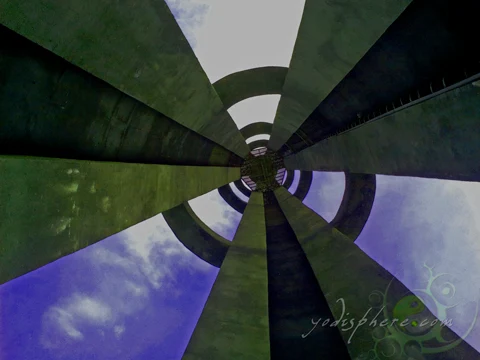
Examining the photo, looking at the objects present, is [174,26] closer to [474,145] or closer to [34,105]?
[34,105]

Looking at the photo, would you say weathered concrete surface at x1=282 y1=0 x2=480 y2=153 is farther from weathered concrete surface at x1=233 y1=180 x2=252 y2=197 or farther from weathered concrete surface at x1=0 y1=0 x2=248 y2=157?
weathered concrete surface at x1=233 y1=180 x2=252 y2=197

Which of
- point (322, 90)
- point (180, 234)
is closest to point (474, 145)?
point (322, 90)

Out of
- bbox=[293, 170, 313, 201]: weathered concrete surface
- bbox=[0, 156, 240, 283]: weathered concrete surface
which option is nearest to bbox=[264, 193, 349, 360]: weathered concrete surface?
bbox=[0, 156, 240, 283]: weathered concrete surface

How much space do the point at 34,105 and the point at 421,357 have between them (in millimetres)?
7266

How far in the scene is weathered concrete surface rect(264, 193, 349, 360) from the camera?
19.7ft

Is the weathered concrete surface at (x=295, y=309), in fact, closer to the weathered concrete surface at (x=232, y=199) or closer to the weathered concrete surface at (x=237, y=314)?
the weathered concrete surface at (x=237, y=314)

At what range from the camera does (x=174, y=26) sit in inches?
183

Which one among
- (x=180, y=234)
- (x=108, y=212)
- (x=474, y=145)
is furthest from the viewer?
(x=180, y=234)

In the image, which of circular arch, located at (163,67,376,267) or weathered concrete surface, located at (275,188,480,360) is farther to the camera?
circular arch, located at (163,67,376,267)

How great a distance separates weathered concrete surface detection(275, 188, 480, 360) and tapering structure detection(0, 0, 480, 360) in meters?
0.03

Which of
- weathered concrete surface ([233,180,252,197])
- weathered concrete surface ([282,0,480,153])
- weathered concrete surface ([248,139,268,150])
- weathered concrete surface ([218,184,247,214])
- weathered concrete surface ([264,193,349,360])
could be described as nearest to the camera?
weathered concrete surface ([282,0,480,153])

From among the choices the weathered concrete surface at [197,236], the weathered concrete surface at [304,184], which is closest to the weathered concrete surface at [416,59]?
the weathered concrete surface at [197,236]

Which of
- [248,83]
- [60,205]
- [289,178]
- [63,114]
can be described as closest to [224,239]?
[289,178]

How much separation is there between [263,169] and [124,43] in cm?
1211
